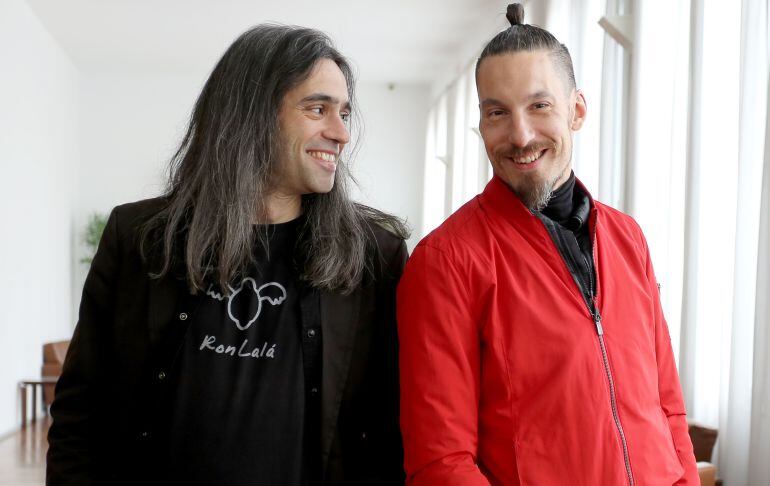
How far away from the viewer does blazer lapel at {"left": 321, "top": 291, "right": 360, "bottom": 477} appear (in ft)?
6.17

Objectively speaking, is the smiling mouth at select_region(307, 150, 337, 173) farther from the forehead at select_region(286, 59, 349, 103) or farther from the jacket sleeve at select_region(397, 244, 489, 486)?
the jacket sleeve at select_region(397, 244, 489, 486)

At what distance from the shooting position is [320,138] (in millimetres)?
1969

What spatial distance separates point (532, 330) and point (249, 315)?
0.64 metres

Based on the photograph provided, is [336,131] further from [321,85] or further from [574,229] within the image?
[574,229]

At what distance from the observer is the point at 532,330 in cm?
163

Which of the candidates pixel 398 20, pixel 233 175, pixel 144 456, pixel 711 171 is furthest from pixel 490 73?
pixel 398 20

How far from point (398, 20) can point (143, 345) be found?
26.7 feet

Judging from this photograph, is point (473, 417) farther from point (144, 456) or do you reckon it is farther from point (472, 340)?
point (144, 456)

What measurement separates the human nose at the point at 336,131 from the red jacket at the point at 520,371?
38cm

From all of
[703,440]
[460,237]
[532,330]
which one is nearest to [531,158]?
[460,237]

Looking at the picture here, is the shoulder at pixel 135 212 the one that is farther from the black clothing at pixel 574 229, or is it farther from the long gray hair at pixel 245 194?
the black clothing at pixel 574 229

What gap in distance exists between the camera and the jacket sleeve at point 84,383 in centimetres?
191

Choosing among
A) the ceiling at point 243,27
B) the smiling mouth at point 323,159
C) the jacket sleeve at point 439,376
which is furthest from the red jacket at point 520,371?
the ceiling at point 243,27

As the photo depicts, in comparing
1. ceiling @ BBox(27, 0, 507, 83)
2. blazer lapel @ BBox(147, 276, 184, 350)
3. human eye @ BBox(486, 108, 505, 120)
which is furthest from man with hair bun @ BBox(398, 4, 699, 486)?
ceiling @ BBox(27, 0, 507, 83)
